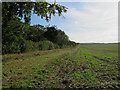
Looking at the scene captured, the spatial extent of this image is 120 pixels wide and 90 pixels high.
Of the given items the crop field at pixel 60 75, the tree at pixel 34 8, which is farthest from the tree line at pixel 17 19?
the crop field at pixel 60 75

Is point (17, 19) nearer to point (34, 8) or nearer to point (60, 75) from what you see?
point (34, 8)

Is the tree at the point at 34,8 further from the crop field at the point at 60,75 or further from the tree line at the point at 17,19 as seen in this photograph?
the crop field at the point at 60,75

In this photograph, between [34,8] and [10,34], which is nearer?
[34,8]

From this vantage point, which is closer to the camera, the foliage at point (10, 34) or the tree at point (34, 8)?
the tree at point (34, 8)

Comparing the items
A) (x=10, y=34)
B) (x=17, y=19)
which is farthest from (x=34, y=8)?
(x=10, y=34)

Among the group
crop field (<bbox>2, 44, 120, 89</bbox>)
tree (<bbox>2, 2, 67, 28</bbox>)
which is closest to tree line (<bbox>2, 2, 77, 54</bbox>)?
tree (<bbox>2, 2, 67, 28</bbox>)

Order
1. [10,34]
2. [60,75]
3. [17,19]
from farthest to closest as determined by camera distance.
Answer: [10,34] < [17,19] < [60,75]

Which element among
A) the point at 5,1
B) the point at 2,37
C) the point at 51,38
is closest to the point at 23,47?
the point at 2,37

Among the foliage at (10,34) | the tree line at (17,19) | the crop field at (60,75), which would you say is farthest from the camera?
the foliage at (10,34)

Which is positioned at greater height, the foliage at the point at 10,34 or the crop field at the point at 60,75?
the foliage at the point at 10,34

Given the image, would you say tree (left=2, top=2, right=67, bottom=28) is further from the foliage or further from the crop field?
the foliage

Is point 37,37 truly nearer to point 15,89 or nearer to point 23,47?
point 23,47

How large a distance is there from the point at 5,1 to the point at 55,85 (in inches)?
256

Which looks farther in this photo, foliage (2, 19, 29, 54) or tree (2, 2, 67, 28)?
foliage (2, 19, 29, 54)
